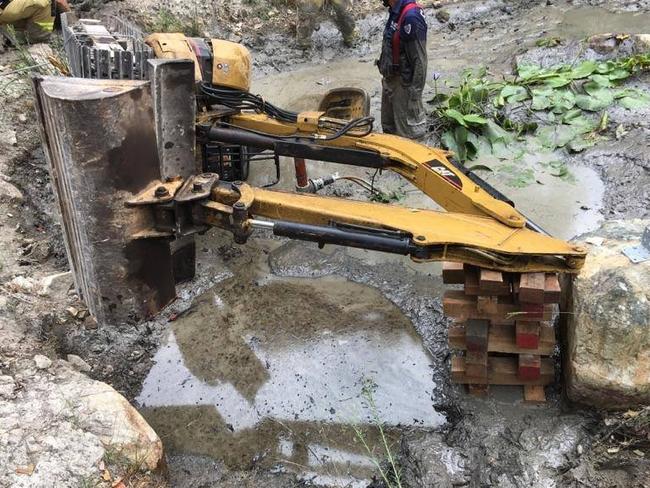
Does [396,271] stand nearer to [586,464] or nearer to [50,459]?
[586,464]

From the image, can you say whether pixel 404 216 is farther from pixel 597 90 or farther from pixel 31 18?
pixel 31 18

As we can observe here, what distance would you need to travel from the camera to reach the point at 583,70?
23.2 feet

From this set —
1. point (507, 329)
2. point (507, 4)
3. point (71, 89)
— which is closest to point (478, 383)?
point (507, 329)

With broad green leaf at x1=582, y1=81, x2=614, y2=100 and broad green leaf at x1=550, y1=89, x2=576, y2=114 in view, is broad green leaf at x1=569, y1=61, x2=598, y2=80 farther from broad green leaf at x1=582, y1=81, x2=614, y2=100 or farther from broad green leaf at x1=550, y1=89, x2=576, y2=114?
broad green leaf at x1=550, y1=89, x2=576, y2=114

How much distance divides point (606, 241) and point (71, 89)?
10.6 ft

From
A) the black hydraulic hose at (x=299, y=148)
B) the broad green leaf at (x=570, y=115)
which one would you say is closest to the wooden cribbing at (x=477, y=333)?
the black hydraulic hose at (x=299, y=148)

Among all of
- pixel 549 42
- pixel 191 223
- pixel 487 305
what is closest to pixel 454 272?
pixel 487 305

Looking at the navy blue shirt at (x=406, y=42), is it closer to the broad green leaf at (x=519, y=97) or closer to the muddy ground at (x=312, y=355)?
the muddy ground at (x=312, y=355)

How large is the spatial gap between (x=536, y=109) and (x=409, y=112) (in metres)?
1.48

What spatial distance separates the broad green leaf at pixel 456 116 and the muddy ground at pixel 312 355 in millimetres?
1015

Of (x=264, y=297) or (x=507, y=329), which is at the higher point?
(x=507, y=329)

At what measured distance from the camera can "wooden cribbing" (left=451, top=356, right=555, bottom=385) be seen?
3.69m

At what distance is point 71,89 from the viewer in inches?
116

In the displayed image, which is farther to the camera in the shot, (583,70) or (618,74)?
(583,70)
